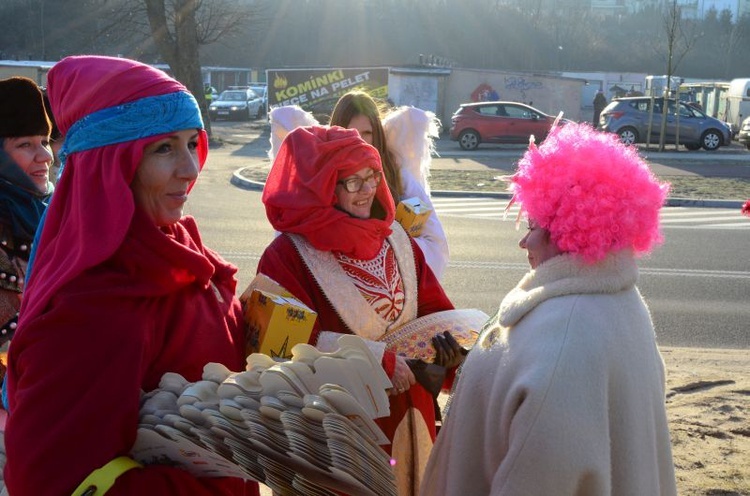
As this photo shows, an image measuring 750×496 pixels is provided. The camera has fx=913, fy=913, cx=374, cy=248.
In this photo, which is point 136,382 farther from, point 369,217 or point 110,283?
point 369,217

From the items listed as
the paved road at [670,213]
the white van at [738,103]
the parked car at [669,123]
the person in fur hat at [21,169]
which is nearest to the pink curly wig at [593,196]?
the person in fur hat at [21,169]

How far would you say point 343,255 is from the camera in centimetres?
315

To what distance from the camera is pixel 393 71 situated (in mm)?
34500

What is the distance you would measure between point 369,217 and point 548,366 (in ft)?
4.25

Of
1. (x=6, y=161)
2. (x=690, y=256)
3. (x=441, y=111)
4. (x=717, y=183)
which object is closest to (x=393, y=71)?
(x=441, y=111)

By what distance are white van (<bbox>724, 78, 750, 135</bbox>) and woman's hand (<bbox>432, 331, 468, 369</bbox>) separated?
110ft

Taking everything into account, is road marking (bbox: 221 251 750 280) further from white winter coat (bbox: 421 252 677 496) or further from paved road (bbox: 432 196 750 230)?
white winter coat (bbox: 421 252 677 496)

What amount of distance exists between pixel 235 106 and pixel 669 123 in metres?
20.7

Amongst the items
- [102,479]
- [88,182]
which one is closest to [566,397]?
[102,479]

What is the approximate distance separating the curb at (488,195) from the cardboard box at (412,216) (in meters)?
12.8

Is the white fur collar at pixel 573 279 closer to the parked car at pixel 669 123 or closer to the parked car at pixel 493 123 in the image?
the parked car at pixel 493 123

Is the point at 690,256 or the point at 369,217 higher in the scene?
the point at 369,217

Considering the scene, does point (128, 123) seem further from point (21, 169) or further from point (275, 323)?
point (21, 169)

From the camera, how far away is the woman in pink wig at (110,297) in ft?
6.25
